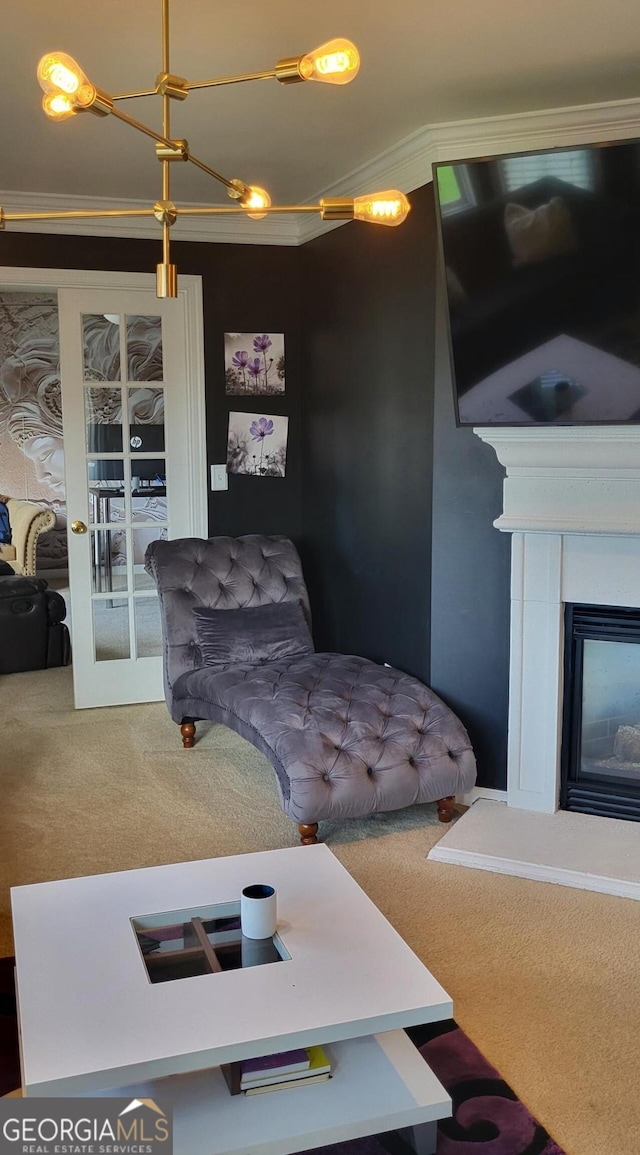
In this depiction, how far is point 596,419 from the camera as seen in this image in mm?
3053

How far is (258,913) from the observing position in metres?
1.98

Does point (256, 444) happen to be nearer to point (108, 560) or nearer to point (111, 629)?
point (108, 560)

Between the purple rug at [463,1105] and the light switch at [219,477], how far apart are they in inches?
118

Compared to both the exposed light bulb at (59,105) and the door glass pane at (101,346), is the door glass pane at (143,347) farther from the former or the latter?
the exposed light bulb at (59,105)

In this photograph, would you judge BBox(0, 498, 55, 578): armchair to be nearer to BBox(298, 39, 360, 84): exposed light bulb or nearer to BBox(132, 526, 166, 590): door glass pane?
BBox(132, 526, 166, 590): door glass pane

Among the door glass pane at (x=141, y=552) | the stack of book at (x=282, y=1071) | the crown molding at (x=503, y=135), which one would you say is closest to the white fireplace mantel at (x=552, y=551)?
the crown molding at (x=503, y=135)

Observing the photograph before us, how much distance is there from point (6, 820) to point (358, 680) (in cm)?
137

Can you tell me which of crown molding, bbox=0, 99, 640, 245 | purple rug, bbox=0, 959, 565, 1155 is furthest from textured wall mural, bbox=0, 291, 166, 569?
purple rug, bbox=0, 959, 565, 1155

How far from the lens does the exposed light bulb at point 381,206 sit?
1.95 m

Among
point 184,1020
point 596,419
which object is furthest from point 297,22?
point 184,1020

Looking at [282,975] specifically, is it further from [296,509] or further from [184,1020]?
[296,509]

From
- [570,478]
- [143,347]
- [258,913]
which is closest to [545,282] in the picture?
[570,478]

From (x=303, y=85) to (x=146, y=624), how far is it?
2.72 metres

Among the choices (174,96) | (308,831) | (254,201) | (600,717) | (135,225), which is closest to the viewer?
(174,96)
